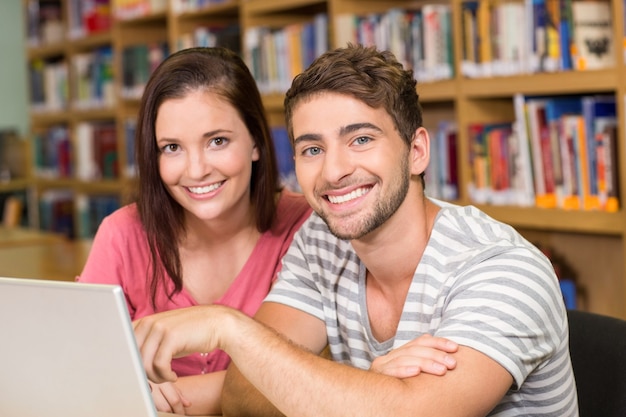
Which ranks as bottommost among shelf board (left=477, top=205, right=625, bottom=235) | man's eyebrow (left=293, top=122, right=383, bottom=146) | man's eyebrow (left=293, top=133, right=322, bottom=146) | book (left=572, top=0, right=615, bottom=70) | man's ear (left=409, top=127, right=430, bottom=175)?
shelf board (left=477, top=205, right=625, bottom=235)

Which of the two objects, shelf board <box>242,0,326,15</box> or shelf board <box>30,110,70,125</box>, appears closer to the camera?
shelf board <box>242,0,326,15</box>

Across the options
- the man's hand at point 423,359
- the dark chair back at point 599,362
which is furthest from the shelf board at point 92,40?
the man's hand at point 423,359

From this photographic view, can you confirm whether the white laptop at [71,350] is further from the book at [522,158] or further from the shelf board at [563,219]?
the book at [522,158]

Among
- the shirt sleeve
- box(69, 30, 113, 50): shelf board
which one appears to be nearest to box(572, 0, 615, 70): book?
the shirt sleeve

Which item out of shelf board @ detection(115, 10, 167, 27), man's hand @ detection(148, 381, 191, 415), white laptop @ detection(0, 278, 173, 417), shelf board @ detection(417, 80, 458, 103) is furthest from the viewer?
shelf board @ detection(115, 10, 167, 27)

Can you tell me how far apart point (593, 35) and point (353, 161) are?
160 centimetres

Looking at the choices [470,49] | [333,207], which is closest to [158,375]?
[333,207]

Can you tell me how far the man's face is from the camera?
1411 millimetres

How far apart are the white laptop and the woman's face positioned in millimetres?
787

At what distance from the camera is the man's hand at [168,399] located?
5.34 feet

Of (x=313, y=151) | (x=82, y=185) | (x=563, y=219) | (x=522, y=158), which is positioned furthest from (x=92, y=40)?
(x=313, y=151)

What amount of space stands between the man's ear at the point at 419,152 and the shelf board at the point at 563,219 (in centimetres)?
137

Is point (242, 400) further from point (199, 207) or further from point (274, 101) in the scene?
point (274, 101)

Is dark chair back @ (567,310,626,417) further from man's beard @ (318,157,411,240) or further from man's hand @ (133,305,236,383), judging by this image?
man's hand @ (133,305,236,383)
